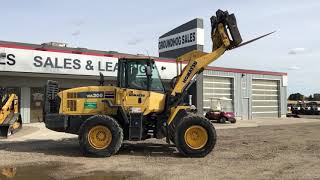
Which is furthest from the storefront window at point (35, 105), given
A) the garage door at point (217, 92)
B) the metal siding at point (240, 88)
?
the metal siding at point (240, 88)

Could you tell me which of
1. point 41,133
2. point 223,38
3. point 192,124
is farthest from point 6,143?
point 223,38

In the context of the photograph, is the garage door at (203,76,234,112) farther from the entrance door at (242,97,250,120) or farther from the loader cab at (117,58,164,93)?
the loader cab at (117,58,164,93)

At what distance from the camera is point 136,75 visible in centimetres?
1403

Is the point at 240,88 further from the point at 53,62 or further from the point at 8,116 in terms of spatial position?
the point at 8,116

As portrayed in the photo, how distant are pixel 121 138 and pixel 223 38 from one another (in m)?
4.43

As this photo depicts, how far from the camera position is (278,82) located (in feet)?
158

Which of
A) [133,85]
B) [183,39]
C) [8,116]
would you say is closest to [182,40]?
[183,39]

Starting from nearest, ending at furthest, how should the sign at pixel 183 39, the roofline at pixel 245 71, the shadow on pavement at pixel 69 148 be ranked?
the shadow on pavement at pixel 69 148, the roofline at pixel 245 71, the sign at pixel 183 39

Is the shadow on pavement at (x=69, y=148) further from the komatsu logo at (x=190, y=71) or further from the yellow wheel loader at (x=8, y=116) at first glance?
the komatsu logo at (x=190, y=71)

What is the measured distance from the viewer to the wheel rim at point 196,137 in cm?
1347

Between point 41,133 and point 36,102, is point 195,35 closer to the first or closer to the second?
point 36,102

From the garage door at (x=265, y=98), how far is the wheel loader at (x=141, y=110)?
3107 cm

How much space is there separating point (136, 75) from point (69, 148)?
3892mm

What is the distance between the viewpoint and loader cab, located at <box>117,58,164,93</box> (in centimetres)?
1395
